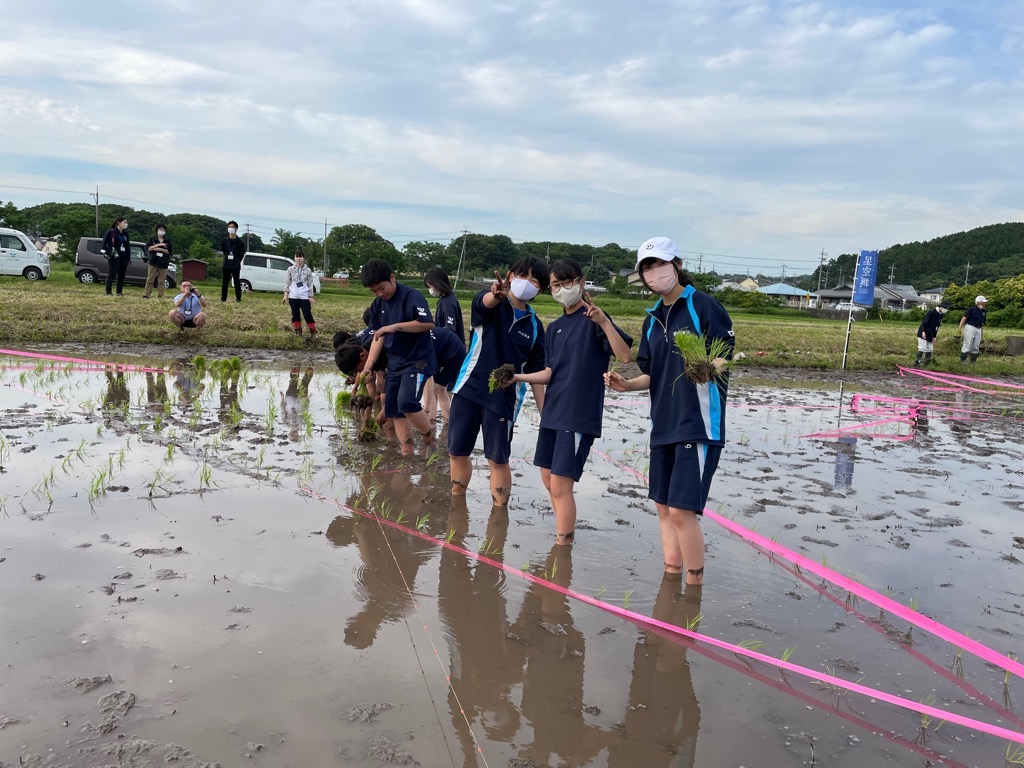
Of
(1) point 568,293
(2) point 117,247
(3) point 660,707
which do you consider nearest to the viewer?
(3) point 660,707

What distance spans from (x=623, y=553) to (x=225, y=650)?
242 cm

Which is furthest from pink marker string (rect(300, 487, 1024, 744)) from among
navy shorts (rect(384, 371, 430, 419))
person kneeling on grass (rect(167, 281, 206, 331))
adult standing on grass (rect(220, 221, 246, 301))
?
adult standing on grass (rect(220, 221, 246, 301))

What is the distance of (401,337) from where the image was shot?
253 inches

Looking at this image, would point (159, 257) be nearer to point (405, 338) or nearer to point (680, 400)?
point (405, 338)

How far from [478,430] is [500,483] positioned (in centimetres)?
40

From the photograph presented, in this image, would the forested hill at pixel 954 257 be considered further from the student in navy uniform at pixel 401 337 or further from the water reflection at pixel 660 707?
the water reflection at pixel 660 707

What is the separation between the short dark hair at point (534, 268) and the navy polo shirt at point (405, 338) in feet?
4.81

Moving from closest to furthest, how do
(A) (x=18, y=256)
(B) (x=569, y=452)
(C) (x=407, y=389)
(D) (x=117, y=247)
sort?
(B) (x=569, y=452) < (C) (x=407, y=389) < (D) (x=117, y=247) < (A) (x=18, y=256)

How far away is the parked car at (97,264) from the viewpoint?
921 inches

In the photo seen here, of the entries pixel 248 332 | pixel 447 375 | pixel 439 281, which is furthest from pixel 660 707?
pixel 248 332

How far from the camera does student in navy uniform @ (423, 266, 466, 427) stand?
24.1 ft

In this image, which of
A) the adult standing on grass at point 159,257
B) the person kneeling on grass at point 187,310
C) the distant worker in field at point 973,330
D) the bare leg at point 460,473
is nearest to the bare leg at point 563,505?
the bare leg at point 460,473

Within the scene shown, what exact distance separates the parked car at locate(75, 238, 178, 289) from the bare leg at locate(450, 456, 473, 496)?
2015cm

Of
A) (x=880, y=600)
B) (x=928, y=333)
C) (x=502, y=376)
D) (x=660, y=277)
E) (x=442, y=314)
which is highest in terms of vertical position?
(x=660, y=277)
